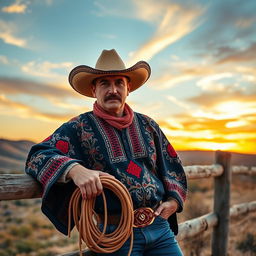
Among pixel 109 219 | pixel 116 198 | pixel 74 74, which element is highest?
pixel 74 74

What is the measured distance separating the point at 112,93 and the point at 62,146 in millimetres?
466

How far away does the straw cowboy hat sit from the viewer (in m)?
2.08

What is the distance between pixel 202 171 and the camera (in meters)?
3.62

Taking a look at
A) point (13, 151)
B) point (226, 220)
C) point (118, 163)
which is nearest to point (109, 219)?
point (118, 163)

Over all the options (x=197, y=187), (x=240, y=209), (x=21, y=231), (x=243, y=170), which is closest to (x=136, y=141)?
(x=240, y=209)

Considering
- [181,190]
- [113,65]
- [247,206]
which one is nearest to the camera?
[113,65]

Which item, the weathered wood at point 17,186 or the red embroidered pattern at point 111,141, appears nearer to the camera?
the weathered wood at point 17,186

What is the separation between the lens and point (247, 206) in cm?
511

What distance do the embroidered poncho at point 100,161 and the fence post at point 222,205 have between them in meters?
2.13

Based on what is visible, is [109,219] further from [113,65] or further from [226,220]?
[226,220]

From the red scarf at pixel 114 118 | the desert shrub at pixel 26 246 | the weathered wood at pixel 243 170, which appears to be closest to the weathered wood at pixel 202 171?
the weathered wood at pixel 243 170

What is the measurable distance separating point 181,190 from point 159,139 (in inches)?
15.2

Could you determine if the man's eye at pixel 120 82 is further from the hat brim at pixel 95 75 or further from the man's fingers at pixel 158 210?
the man's fingers at pixel 158 210

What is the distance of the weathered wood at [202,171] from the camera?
3323mm
